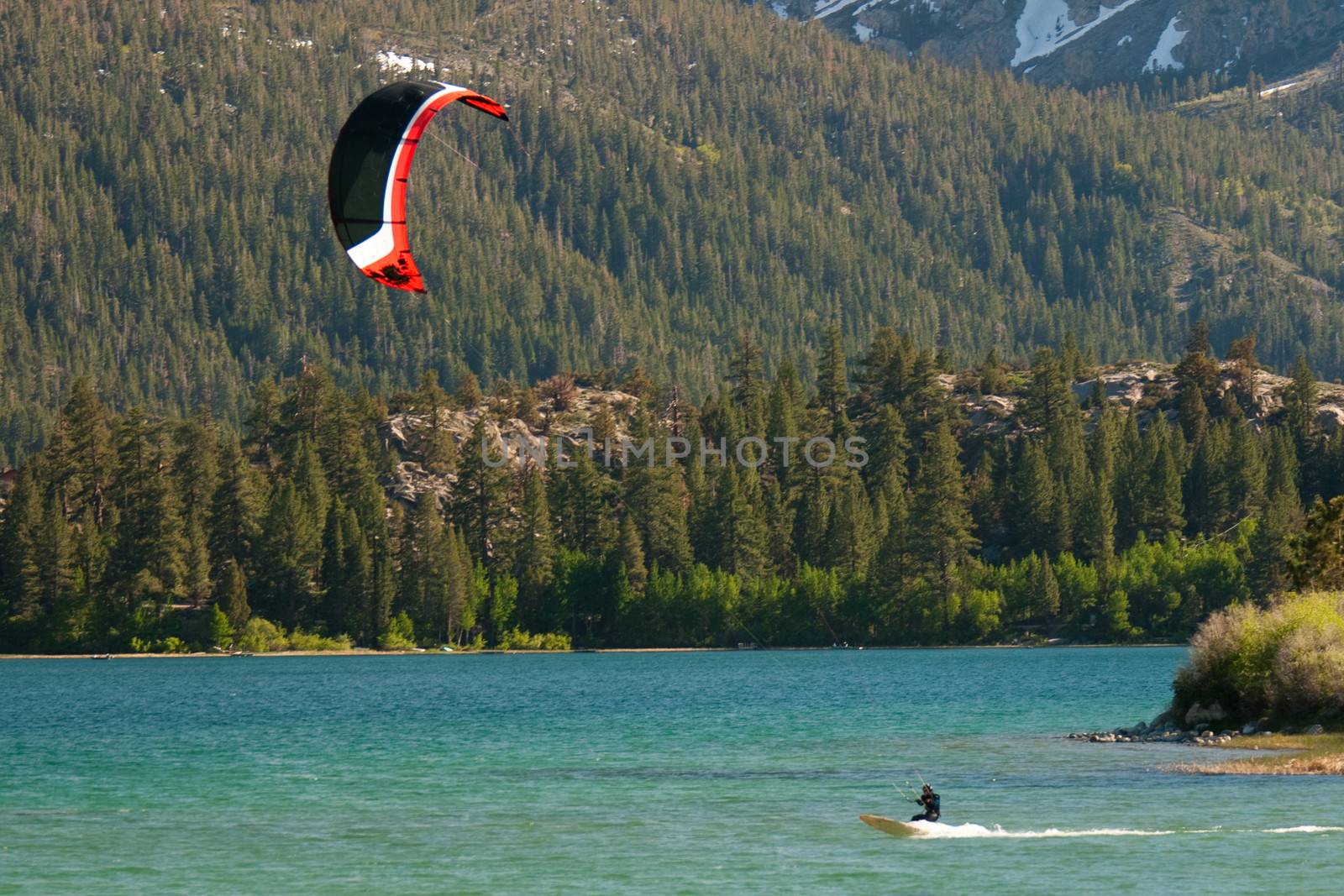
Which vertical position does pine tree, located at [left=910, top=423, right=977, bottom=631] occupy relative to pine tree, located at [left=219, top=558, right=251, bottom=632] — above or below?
above

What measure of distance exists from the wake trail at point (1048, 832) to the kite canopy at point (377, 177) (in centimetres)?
1735

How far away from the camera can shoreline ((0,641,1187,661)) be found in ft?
546

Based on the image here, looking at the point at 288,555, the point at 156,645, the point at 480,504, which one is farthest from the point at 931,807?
the point at 480,504

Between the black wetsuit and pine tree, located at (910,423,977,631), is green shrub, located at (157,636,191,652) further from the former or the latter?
the black wetsuit

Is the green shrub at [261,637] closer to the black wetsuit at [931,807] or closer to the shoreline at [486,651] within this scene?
the shoreline at [486,651]

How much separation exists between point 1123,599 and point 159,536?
76083 mm

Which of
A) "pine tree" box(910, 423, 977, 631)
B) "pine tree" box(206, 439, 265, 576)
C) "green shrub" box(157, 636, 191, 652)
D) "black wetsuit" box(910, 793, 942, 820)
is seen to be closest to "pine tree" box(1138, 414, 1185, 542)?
"pine tree" box(910, 423, 977, 631)

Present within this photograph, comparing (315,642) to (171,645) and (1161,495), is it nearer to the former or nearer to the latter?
(171,645)

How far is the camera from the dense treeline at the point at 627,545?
6634 inches

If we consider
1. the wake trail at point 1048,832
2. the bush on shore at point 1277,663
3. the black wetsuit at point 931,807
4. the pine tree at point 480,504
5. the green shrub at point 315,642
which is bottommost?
the wake trail at point 1048,832

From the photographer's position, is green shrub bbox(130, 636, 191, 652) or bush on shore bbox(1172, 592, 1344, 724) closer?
bush on shore bbox(1172, 592, 1344, 724)

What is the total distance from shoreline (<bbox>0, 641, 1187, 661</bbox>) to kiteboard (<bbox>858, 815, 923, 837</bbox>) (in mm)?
121462

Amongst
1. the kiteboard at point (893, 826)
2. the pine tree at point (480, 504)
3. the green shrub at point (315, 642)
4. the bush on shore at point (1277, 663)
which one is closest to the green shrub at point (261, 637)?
the green shrub at point (315, 642)

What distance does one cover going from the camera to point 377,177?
49531 millimetres
